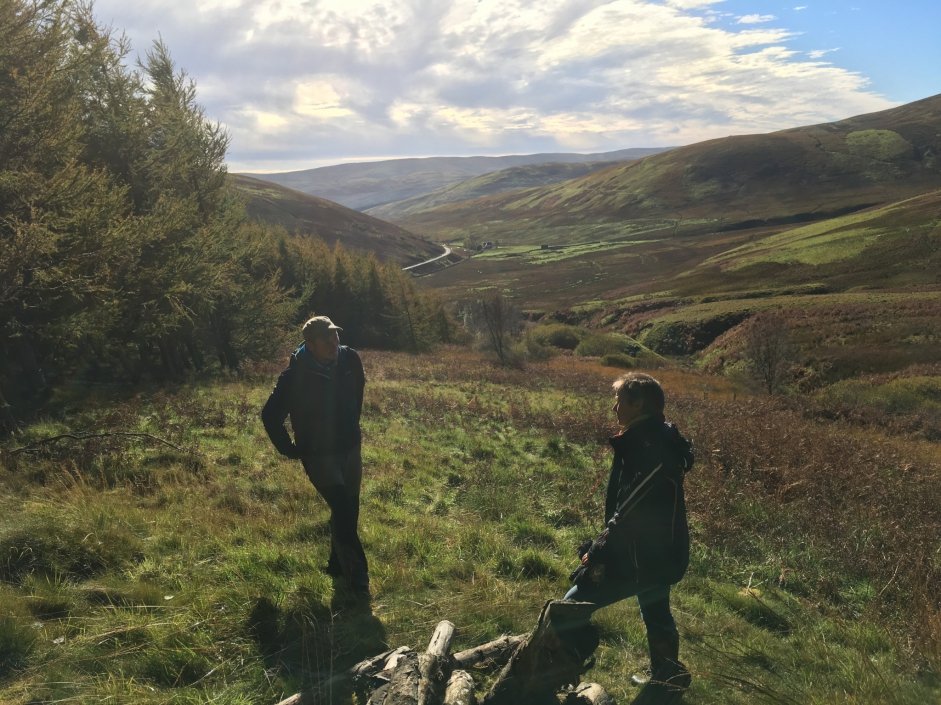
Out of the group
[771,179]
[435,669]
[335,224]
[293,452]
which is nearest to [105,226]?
[293,452]

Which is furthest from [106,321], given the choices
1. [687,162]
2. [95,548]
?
[687,162]

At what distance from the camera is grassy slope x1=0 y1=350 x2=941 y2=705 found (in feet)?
12.0

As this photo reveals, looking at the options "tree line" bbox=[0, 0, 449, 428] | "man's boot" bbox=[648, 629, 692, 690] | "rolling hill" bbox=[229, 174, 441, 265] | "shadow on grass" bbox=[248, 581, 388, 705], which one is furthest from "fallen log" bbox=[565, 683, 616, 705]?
"rolling hill" bbox=[229, 174, 441, 265]

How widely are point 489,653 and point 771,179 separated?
17207cm

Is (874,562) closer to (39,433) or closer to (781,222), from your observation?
(39,433)

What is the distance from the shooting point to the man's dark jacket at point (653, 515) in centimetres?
363

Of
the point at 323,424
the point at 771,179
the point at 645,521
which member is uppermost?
the point at 771,179

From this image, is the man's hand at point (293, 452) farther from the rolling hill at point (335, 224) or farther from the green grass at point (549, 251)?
the rolling hill at point (335, 224)

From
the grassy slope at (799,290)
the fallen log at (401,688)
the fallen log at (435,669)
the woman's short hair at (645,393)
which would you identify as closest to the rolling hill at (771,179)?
the grassy slope at (799,290)

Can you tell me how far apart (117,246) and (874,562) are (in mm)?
14665

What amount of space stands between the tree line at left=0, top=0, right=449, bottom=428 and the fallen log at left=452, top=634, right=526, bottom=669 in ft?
32.5

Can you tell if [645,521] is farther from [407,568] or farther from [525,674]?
[407,568]

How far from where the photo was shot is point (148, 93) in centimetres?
1966

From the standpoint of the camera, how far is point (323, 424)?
475cm
